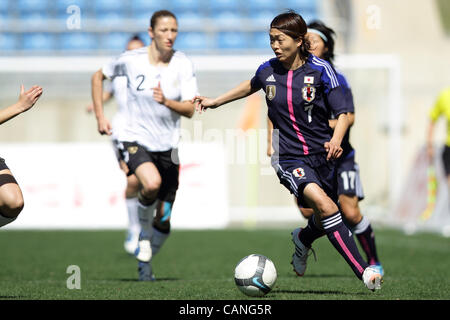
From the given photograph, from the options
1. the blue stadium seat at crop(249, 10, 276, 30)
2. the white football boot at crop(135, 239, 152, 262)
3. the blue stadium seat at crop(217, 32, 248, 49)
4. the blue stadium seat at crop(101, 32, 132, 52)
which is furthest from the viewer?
the blue stadium seat at crop(249, 10, 276, 30)

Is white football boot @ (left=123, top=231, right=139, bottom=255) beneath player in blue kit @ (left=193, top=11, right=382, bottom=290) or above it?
beneath

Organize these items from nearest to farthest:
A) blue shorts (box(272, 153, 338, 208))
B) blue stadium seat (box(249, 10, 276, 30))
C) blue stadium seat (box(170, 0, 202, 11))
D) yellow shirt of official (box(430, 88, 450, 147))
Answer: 1. blue shorts (box(272, 153, 338, 208))
2. yellow shirt of official (box(430, 88, 450, 147))
3. blue stadium seat (box(249, 10, 276, 30))
4. blue stadium seat (box(170, 0, 202, 11))

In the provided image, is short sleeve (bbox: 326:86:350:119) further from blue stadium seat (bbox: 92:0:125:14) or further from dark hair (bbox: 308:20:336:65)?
blue stadium seat (bbox: 92:0:125:14)

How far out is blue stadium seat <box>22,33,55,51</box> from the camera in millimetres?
19453

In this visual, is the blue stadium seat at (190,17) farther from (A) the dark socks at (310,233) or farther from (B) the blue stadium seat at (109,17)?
(A) the dark socks at (310,233)

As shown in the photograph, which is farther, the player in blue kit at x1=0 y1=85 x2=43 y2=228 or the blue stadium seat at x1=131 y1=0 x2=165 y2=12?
the blue stadium seat at x1=131 y1=0 x2=165 y2=12

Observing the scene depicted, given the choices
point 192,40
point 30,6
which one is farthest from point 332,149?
point 30,6

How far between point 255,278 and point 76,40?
47.8ft

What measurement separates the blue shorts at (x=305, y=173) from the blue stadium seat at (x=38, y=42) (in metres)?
13.8

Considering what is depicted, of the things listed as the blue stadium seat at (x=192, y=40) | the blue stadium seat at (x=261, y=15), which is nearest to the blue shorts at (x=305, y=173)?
the blue stadium seat at (x=192, y=40)

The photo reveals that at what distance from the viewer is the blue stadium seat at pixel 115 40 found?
757 inches

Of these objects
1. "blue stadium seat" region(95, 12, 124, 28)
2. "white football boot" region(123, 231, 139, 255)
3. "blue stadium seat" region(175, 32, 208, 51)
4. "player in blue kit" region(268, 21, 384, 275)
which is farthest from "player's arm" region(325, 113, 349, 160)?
"blue stadium seat" region(95, 12, 124, 28)

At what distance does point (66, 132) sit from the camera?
658 inches
